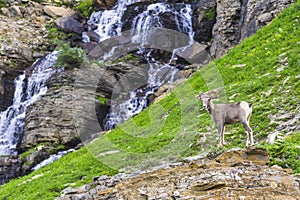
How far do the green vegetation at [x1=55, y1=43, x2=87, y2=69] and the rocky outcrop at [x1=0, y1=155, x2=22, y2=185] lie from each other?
12900 millimetres

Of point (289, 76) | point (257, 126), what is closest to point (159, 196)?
point (257, 126)

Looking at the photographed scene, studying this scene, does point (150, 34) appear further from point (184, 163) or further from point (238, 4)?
point (184, 163)

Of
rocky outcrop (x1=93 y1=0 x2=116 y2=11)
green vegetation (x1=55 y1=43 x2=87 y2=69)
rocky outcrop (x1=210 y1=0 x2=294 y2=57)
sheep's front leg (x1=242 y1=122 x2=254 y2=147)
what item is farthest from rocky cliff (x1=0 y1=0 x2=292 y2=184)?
sheep's front leg (x1=242 y1=122 x2=254 y2=147)

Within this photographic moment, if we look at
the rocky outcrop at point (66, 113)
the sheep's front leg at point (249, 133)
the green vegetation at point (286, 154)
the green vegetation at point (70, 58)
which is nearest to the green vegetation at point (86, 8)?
the green vegetation at point (70, 58)

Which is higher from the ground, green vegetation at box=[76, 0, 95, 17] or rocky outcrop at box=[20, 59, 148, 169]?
green vegetation at box=[76, 0, 95, 17]

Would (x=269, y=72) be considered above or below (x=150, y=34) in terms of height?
below

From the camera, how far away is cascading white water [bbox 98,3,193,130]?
106 feet

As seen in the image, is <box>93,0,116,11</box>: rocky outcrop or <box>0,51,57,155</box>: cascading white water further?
<box>93,0,116,11</box>: rocky outcrop

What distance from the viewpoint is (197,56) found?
36.9 meters

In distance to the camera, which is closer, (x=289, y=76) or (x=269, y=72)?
(x=289, y=76)

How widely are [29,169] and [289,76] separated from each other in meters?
17.4

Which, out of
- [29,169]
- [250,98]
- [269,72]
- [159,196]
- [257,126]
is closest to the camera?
[159,196]

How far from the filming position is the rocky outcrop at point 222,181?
7.74 metres

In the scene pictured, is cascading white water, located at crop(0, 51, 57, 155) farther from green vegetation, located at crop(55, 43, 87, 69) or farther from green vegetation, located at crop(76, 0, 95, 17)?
green vegetation, located at crop(76, 0, 95, 17)
